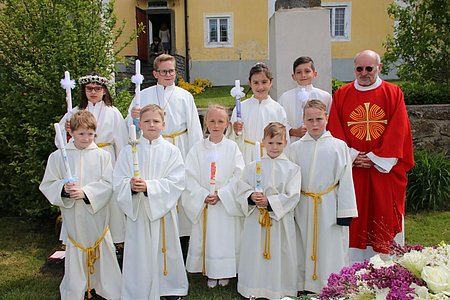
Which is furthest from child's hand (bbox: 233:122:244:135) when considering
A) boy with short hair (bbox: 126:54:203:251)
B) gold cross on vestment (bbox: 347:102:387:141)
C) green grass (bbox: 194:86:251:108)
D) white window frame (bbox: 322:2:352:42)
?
white window frame (bbox: 322:2:352:42)

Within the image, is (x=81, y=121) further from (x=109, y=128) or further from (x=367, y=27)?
(x=367, y=27)

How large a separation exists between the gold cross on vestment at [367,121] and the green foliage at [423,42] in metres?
4.89

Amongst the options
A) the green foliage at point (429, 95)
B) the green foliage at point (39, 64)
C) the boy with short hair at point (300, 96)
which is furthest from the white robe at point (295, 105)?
the green foliage at point (429, 95)

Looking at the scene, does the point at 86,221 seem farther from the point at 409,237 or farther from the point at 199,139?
the point at 409,237

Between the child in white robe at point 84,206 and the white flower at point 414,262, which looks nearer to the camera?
the white flower at point 414,262

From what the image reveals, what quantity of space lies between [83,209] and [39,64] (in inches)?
115

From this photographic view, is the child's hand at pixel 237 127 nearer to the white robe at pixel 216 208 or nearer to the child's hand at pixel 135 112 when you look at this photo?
the white robe at pixel 216 208

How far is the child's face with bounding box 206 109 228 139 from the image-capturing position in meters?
4.95

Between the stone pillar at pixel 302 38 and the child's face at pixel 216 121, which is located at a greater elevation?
the stone pillar at pixel 302 38

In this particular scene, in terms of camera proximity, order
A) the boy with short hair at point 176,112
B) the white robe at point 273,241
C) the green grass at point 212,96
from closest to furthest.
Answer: the white robe at point 273,241, the boy with short hair at point 176,112, the green grass at point 212,96

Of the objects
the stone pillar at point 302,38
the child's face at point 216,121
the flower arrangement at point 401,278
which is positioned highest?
the stone pillar at point 302,38

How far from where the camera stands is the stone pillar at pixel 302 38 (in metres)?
6.64

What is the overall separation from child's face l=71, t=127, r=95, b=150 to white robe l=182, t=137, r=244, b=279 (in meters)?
1.00

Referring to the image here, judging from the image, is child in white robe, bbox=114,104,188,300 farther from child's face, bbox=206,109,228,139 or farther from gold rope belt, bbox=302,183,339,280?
gold rope belt, bbox=302,183,339,280
